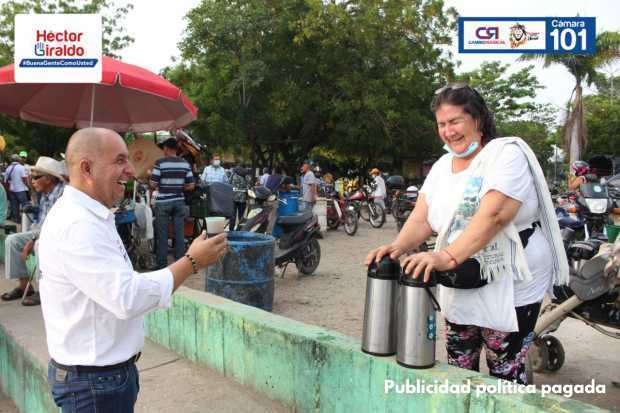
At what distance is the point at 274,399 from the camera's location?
9.55 feet

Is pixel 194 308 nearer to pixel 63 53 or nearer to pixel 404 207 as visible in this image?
pixel 63 53

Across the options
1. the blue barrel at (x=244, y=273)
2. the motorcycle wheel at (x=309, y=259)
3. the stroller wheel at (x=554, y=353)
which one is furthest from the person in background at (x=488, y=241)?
the motorcycle wheel at (x=309, y=259)

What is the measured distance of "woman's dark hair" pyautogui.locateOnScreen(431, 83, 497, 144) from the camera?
6.40 ft

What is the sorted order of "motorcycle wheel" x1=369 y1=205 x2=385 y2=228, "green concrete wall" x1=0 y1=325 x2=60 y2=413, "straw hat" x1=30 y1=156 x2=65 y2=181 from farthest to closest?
1. "motorcycle wheel" x1=369 y1=205 x2=385 y2=228
2. "straw hat" x1=30 y1=156 x2=65 y2=181
3. "green concrete wall" x1=0 y1=325 x2=60 y2=413

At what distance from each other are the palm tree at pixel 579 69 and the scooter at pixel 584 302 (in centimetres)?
2242

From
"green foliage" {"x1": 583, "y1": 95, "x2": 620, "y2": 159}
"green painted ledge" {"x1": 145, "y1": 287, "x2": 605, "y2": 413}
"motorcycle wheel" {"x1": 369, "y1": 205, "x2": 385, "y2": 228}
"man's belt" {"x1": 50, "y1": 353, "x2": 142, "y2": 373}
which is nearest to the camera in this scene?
"man's belt" {"x1": 50, "y1": 353, "x2": 142, "y2": 373}

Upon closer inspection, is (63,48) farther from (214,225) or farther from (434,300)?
(434,300)

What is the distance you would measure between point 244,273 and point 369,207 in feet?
28.9

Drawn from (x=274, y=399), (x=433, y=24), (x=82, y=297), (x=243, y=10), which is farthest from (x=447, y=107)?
(x=433, y=24)

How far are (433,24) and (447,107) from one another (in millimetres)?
19430

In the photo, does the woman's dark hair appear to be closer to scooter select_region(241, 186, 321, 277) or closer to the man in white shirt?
the man in white shirt

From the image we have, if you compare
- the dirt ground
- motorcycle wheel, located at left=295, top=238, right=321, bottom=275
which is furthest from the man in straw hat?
motorcycle wheel, located at left=295, top=238, right=321, bottom=275

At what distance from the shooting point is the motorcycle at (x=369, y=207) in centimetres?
1309

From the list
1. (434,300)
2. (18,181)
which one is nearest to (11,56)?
(18,181)
